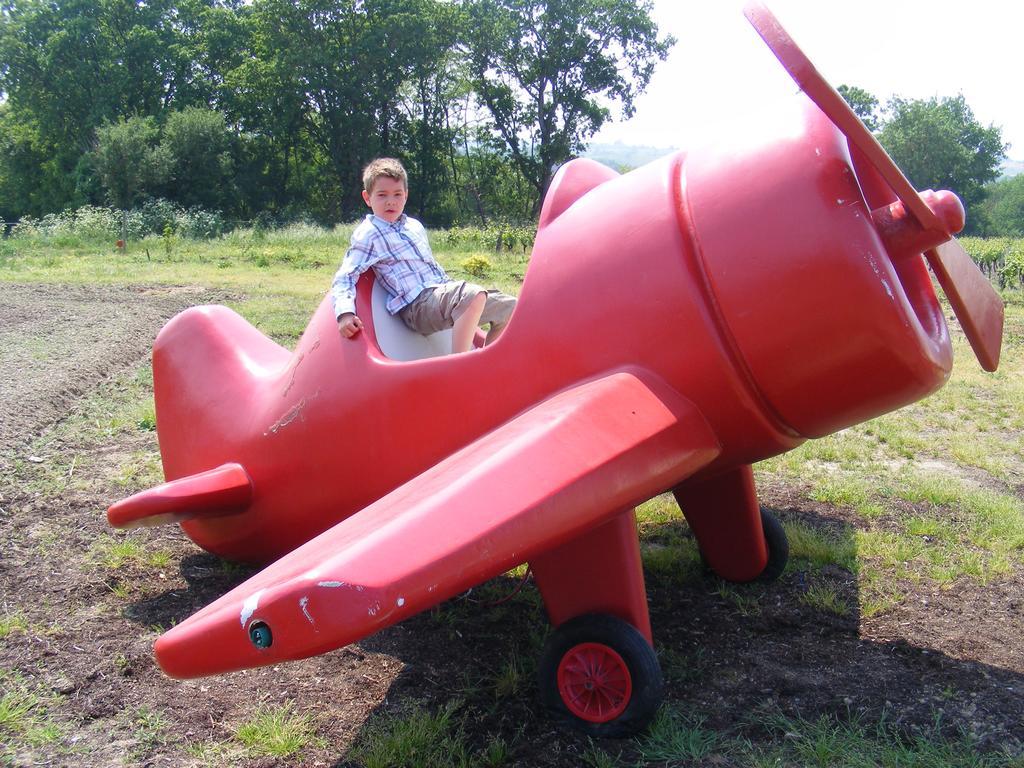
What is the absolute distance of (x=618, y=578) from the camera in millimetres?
2703

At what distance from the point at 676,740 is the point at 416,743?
2.64ft

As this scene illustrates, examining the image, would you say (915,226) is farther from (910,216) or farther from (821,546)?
(821,546)

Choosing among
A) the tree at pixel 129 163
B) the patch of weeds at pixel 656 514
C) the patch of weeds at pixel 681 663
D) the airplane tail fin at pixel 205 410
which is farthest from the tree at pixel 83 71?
the patch of weeds at pixel 681 663

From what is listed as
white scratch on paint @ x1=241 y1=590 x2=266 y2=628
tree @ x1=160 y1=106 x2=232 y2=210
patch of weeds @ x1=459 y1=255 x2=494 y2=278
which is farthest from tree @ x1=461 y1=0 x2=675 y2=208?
white scratch on paint @ x1=241 y1=590 x2=266 y2=628

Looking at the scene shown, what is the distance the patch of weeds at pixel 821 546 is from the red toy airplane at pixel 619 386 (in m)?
1.36

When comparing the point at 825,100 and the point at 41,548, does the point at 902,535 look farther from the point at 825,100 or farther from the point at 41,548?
the point at 41,548

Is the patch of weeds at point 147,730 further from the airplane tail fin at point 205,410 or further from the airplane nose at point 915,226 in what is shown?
the airplane nose at point 915,226

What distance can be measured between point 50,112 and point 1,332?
45.6m

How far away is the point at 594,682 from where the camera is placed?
264cm

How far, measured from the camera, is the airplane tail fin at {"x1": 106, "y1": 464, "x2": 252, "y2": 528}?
343cm

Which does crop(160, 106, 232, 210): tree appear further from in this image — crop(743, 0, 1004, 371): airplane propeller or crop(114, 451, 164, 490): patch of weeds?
crop(743, 0, 1004, 371): airplane propeller

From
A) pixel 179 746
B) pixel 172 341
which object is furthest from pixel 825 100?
pixel 172 341

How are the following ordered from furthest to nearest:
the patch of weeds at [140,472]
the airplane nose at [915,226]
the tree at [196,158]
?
the tree at [196,158]
the patch of weeds at [140,472]
the airplane nose at [915,226]

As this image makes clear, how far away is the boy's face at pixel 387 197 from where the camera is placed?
136 inches
